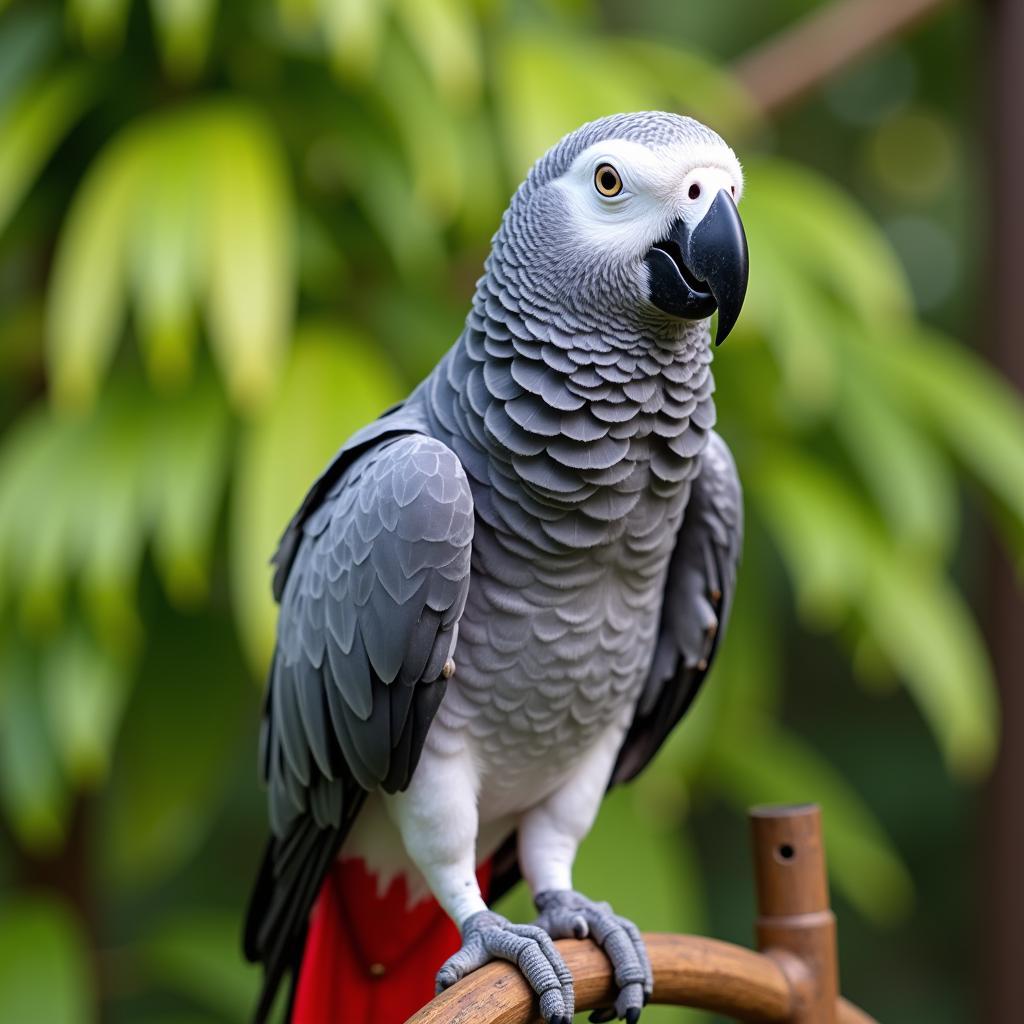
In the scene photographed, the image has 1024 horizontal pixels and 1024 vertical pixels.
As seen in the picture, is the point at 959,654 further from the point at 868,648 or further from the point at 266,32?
the point at 266,32

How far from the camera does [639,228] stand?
53cm

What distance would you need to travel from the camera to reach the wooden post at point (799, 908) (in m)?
0.65

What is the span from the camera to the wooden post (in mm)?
646

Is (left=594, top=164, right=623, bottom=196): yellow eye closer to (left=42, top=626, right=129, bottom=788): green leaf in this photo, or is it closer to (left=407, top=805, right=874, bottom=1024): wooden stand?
(left=407, top=805, right=874, bottom=1024): wooden stand

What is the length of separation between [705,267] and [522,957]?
318mm

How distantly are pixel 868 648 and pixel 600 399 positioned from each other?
2.60ft

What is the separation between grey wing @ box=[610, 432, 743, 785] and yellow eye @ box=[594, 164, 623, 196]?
0.16 m

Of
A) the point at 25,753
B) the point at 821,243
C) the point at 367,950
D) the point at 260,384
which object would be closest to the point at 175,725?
the point at 25,753

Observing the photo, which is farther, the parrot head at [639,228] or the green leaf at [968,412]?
the green leaf at [968,412]

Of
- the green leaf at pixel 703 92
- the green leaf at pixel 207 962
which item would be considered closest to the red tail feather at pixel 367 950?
the green leaf at pixel 207 962

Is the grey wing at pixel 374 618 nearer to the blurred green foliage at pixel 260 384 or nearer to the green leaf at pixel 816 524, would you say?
the blurred green foliage at pixel 260 384

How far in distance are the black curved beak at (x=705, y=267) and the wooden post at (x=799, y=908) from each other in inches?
10.7

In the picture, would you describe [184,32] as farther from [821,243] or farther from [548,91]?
[821,243]

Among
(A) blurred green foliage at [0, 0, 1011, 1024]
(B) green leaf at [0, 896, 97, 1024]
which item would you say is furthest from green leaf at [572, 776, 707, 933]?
(B) green leaf at [0, 896, 97, 1024]
